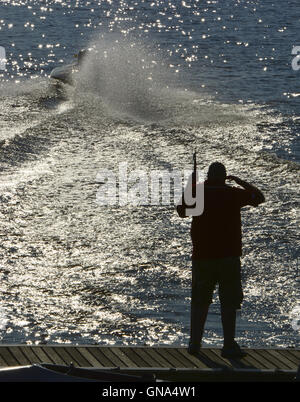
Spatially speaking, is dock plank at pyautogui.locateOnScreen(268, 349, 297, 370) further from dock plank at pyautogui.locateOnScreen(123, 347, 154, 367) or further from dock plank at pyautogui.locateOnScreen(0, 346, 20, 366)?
dock plank at pyautogui.locateOnScreen(0, 346, 20, 366)

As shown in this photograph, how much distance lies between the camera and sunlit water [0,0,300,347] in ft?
45.6

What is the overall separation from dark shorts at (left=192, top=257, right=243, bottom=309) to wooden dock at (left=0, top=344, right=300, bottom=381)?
1.99 feet

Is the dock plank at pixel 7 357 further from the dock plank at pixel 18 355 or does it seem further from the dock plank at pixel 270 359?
the dock plank at pixel 270 359

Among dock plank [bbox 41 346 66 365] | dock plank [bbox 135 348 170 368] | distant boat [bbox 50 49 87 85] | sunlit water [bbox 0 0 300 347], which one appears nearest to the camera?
dock plank [bbox 135 348 170 368]

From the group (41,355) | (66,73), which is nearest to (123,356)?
(41,355)

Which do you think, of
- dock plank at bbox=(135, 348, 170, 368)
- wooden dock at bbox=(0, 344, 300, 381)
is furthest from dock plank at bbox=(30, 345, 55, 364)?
dock plank at bbox=(135, 348, 170, 368)

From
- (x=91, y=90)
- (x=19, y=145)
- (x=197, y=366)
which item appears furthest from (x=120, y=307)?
(x=91, y=90)

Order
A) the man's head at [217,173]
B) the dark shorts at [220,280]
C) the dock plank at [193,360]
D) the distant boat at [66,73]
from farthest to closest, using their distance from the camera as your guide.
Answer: the distant boat at [66,73], the dock plank at [193,360], the dark shorts at [220,280], the man's head at [217,173]

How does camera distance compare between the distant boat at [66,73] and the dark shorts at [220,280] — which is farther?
the distant boat at [66,73]

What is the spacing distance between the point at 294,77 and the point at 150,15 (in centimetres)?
2173

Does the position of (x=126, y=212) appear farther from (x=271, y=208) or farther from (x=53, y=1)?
(x=53, y=1)

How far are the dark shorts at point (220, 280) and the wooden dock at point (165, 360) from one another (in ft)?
1.99

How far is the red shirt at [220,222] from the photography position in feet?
30.5

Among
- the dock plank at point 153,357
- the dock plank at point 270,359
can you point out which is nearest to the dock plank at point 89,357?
the dock plank at point 153,357
